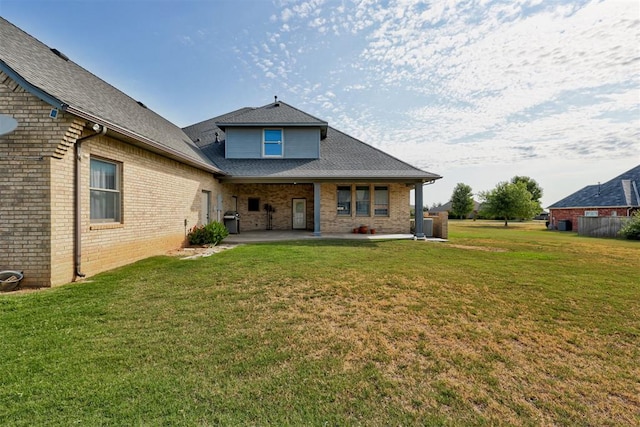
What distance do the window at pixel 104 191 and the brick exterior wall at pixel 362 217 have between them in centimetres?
971

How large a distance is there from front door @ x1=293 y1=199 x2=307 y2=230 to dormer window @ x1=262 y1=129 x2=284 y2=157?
3.89 metres

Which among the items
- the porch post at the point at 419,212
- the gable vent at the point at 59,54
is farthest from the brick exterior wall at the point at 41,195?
the porch post at the point at 419,212

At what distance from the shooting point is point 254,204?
685 inches

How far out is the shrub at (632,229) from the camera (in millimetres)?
16438

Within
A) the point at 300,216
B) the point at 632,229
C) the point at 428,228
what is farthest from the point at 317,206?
the point at 632,229

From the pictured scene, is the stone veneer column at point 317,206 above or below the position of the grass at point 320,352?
above

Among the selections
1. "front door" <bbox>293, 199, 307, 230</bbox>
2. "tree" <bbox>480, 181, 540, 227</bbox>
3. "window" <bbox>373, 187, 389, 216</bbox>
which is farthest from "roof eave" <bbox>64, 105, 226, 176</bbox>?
"tree" <bbox>480, 181, 540, 227</bbox>

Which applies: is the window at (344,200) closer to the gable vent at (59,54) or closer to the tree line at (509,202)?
the gable vent at (59,54)

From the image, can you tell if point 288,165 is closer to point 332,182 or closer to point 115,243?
point 332,182

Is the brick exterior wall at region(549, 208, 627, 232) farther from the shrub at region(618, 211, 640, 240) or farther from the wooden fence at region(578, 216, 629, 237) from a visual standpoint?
the shrub at region(618, 211, 640, 240)

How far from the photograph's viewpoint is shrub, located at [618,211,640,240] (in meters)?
16.4

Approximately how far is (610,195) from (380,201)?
26.4 meters

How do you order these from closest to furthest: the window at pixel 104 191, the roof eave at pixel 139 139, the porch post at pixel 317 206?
the roof eave at pixel 139 139, the window at pixel 104 191, the porch post at pixel 317 206

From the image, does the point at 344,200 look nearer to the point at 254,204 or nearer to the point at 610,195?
the point at 254,204
